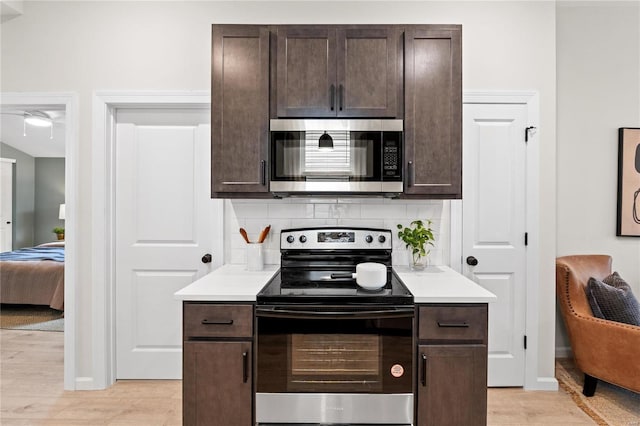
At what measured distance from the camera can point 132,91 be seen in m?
2.67

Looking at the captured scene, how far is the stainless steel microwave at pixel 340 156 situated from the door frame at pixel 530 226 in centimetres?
76

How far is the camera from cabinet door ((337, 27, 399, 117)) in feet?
7.33

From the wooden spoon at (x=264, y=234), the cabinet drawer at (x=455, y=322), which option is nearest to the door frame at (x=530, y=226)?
the cabinet drawer at (x=455, y=322)

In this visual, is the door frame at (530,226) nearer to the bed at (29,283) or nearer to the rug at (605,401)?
the rug at (605,401)

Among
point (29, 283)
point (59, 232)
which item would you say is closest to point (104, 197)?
Answer: point (29, 283)

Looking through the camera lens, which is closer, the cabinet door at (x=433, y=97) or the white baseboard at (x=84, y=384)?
the cabinet door at (x=433, y=97)

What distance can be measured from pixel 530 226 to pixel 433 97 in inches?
45.4

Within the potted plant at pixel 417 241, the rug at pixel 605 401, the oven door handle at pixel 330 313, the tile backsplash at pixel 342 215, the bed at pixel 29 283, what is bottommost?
the rug at pixel 605 401

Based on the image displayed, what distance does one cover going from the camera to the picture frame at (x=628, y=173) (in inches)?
121

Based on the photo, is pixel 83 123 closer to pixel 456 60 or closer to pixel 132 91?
pixel 132 91

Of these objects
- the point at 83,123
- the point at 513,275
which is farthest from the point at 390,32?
the point at 83,123

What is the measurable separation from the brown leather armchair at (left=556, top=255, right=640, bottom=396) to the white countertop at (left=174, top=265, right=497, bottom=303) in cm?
90

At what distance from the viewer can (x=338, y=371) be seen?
1842 millimetres

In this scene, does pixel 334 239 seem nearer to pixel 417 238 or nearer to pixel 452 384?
pixel 417 238
